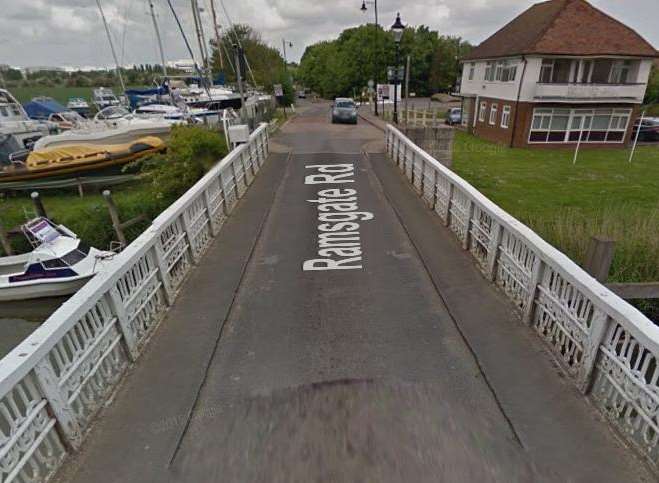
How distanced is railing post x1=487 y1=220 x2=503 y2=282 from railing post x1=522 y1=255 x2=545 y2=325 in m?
0.90

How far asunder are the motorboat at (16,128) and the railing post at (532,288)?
80.8ft

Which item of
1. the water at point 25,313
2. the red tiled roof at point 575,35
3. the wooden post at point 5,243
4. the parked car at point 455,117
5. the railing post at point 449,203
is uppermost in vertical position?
the red tiled roof at point 575,35

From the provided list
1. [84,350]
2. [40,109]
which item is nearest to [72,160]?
[84,350]

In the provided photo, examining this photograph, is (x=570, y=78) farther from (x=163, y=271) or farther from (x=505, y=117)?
(x=163, y=271)

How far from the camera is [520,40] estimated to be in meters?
25.6

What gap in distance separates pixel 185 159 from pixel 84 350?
Answer: 9411mm

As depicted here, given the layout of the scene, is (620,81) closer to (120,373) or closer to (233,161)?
(233,161)

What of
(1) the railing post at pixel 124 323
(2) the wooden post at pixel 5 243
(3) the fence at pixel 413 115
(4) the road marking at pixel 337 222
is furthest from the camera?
(3) the fence at pixel 413 115

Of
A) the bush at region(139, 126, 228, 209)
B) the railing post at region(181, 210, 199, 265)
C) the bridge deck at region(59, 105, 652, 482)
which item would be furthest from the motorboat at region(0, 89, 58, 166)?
the bridge deck at region(59, 105, 652, 482)

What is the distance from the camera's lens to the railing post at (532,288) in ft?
13.1

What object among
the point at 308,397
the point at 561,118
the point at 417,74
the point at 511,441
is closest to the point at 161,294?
the point at 308,397

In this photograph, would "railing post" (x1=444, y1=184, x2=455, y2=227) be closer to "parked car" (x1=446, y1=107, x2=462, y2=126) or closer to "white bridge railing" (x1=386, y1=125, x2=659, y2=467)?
"white bridge railing" (x1=386, y1=125, x2=659, y2=467)

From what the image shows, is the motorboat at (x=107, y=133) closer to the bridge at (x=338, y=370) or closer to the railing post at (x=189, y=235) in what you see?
the railing post at (x=189, y=235)

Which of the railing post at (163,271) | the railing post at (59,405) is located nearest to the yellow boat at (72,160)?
the railing post at (163,271)
